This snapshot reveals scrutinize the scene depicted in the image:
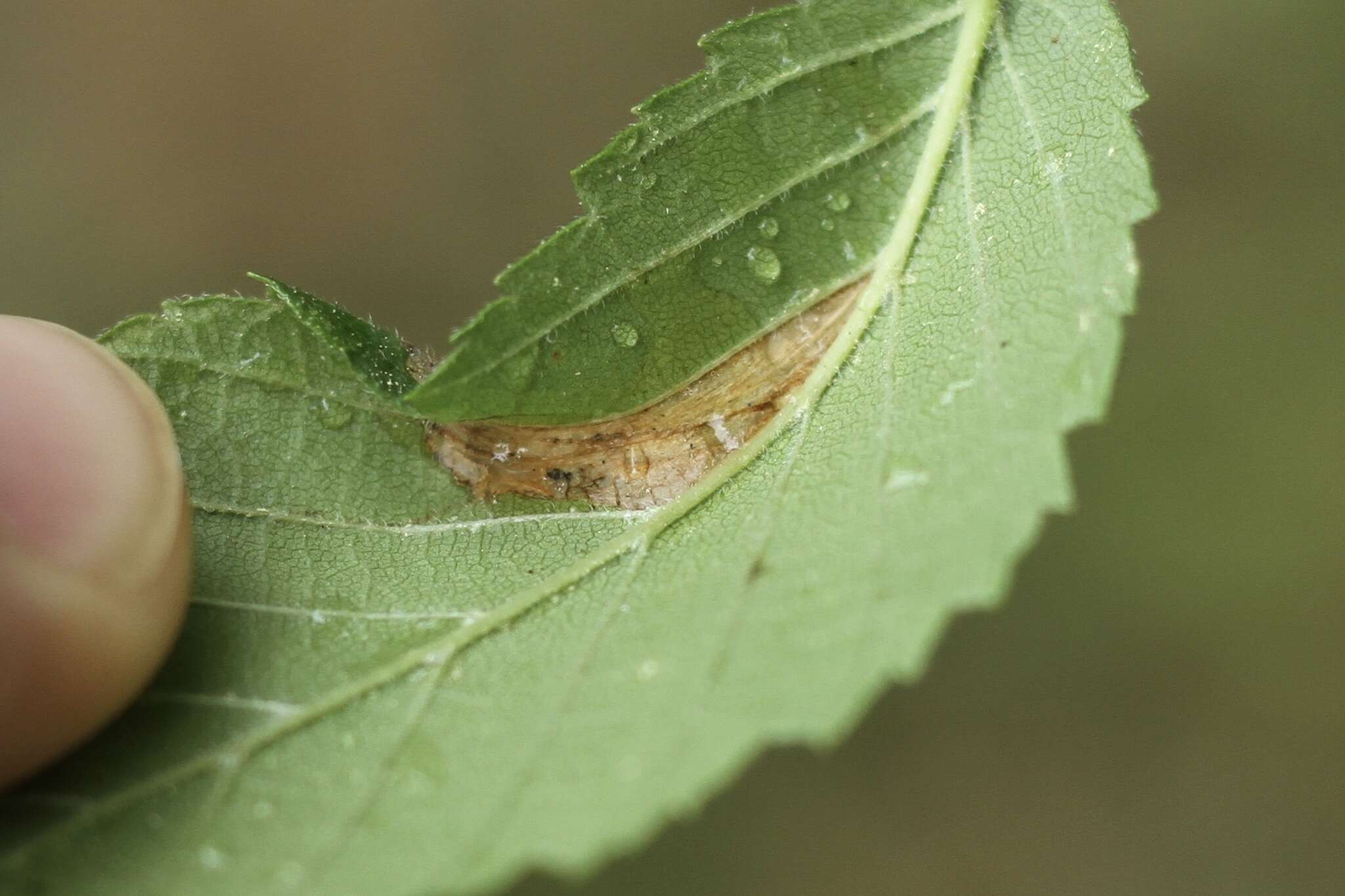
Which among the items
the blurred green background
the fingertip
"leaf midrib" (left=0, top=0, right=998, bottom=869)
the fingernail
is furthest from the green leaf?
the blurred green background

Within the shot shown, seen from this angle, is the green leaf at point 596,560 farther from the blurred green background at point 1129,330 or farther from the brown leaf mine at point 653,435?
the blurred green background at point 1129,330

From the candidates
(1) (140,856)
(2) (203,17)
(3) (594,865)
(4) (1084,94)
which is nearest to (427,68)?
(2) (203,17)

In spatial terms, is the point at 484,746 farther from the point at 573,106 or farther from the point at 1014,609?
the point at 573,106

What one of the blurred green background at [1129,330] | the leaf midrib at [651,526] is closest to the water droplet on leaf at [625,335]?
the leaf midrib at [651,526]

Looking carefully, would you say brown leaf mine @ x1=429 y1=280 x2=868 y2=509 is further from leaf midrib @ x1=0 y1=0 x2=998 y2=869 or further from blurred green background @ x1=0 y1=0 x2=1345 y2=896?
blurred green background @ x1=0 y1=0 x2=1345 y2=896

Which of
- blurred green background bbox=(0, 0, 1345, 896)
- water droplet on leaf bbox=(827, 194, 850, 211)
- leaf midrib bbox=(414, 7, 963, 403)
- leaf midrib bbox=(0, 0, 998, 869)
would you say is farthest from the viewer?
blurred green background bbox=(0, 0, 1345, 896)
